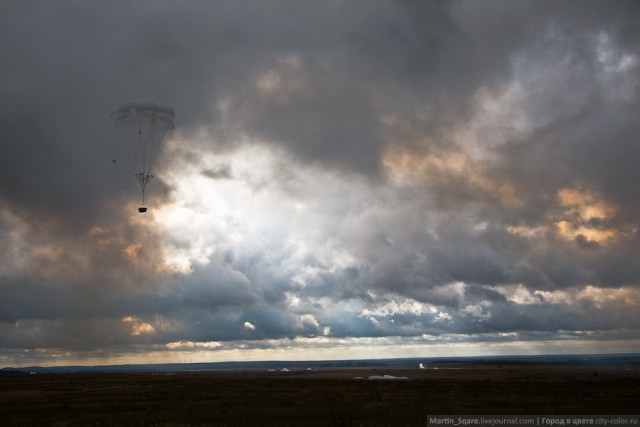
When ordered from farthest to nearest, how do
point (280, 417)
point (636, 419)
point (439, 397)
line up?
point (439, 397) → point (280, 417) → point (636, 419)

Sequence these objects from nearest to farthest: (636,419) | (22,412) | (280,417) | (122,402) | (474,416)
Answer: (636,419)
(474,416)
(280,417)
(22,412)
(122,402)

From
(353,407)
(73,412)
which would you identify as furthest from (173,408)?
(353,407)

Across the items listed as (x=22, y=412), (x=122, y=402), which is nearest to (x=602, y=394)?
(x=122, y=402)

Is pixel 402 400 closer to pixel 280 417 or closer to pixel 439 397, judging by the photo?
pixel 439 397

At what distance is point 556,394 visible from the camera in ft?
183

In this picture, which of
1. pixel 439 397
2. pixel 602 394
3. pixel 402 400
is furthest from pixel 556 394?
pixel 402 400

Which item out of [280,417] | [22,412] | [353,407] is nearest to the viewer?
[280,417]

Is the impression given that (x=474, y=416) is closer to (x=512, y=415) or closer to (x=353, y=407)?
(x=512, y=415)

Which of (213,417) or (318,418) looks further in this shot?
(213,417)

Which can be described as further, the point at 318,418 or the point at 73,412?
the point at 73,412

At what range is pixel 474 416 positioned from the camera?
38.3 m

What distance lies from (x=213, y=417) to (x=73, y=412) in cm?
1785

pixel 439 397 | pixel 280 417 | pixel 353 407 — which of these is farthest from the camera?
pixel 439 397

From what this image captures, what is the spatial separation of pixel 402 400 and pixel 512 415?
1644 centimetres
